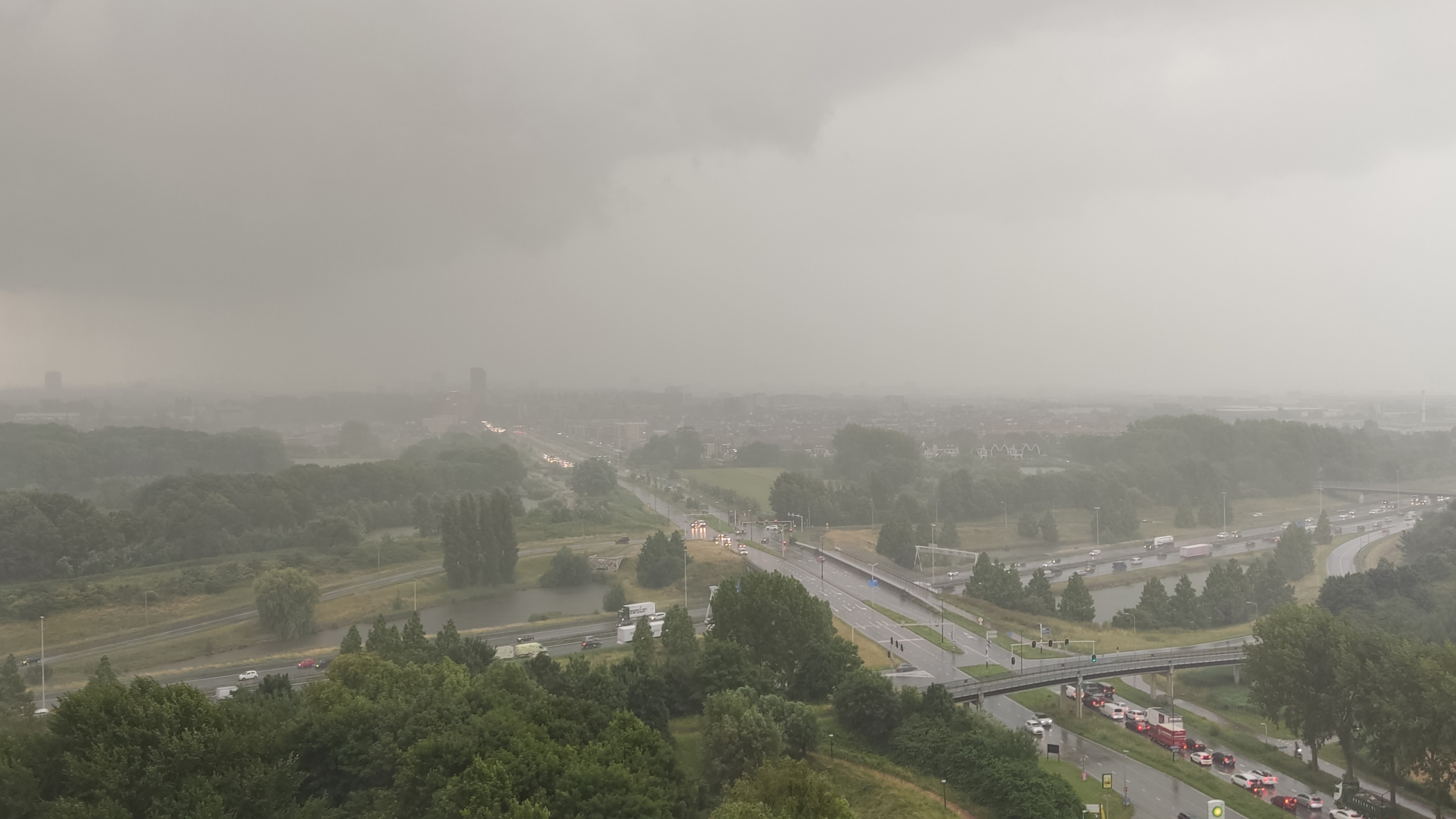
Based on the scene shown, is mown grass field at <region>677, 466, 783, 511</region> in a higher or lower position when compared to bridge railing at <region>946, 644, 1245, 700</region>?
higher

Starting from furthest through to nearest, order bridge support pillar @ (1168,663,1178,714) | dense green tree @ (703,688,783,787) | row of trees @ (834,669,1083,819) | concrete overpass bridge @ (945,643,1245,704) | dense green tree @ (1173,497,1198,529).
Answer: dense green tree @ (1173,497,1198,529) → bridge support pillar @ (1168,663,1178,714) → concrete overpass bridge @ (945,643,1245,704) → dense green tree @ (703,688,783,787) → row of trees @ (834,669,1083,819)

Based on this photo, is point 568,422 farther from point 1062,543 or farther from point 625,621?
point 625,621

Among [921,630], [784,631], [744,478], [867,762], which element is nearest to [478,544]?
[784,631]

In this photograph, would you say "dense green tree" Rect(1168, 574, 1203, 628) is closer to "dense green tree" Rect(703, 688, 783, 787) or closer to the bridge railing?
the bridge railing

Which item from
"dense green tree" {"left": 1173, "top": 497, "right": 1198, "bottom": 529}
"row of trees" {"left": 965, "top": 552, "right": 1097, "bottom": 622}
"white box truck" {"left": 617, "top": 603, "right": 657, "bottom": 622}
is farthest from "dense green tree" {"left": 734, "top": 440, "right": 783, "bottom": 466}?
"white box truck" {"left": 617, "top": 603, "right": 657, "bottom": 622}

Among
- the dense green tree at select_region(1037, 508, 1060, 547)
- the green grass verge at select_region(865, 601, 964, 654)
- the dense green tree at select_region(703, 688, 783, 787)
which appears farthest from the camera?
the dense green tree at select_region(1037, 508, 1060, 547)

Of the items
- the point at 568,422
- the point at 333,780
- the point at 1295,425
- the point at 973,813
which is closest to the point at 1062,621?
the point at 973,813

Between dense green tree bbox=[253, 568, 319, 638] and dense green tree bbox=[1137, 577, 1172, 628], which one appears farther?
dense green tree bbox=[1137, 577, 1172, 628]
